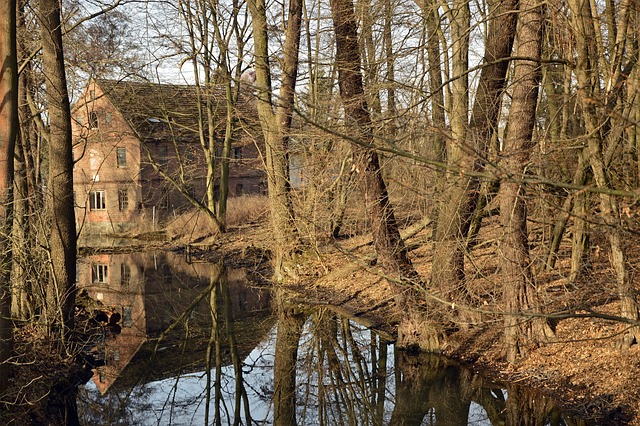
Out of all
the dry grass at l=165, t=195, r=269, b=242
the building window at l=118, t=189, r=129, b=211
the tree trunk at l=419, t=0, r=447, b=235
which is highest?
the tree trunk at l=419, t=0, r=447, b=235

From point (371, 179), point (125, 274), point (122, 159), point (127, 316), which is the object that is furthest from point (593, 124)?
point (122, 159)

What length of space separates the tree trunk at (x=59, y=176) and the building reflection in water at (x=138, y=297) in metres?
1.60

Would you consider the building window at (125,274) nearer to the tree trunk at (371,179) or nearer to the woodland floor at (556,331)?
the woodland floor at (556,331)

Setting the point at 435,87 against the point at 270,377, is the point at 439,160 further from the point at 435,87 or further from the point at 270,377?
the point at 270,377

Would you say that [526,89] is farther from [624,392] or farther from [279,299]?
[279,299]

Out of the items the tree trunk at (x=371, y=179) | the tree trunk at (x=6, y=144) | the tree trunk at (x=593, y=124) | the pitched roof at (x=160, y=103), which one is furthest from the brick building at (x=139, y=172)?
the tree trunk at (x=593, y=124)

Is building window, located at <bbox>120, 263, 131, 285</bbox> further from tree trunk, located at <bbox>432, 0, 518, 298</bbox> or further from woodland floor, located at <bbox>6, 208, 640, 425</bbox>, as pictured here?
tree trunk, located at <bbox>432, 0, 518, 298</bbox>

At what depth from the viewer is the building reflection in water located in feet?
47.1

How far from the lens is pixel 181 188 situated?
1125 inches

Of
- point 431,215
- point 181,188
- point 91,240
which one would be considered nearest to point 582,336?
point 431,215

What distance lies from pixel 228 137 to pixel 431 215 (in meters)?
17.0

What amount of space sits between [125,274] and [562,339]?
18.1 m

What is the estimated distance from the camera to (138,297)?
69.3 feet

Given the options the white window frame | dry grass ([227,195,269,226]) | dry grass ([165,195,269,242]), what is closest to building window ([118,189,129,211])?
the white window frame
